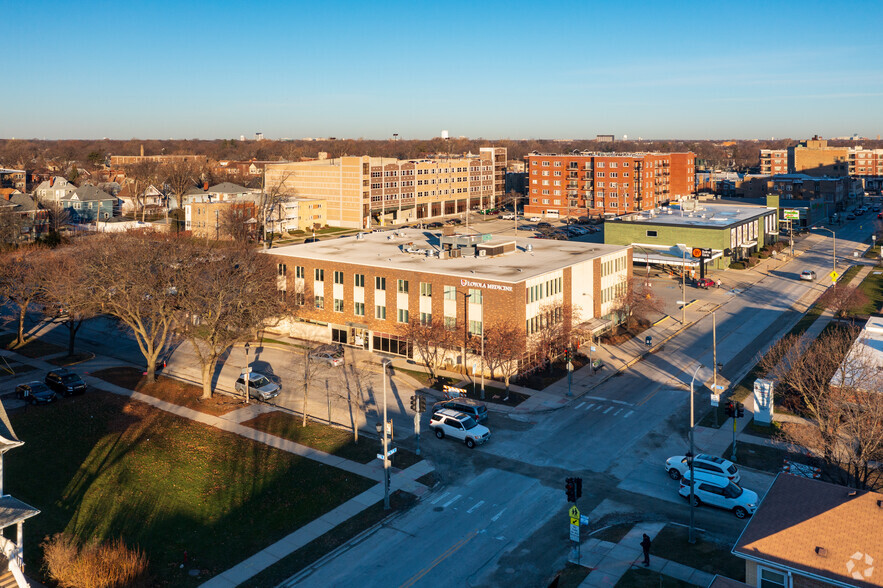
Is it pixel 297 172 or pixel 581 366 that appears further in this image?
pixel 297 172

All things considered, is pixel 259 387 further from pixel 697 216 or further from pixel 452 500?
pixel 697 216

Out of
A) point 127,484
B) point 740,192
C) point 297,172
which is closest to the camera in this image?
point 127,484

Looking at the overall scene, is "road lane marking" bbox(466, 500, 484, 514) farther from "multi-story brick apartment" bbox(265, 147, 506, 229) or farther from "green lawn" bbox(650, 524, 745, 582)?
"multi-story brick apartment" bbox(265, 147, 506, 229)

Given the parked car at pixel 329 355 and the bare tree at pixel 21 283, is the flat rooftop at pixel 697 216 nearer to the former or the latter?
the parked car at pixel 329 355

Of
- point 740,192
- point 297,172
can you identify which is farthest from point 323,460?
point 740,192

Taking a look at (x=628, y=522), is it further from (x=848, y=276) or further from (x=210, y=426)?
(x=848, y=276)

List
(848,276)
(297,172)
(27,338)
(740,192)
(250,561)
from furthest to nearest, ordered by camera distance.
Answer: (740,192) → (297,172) → (848,276) → (27,338) → (250,561)

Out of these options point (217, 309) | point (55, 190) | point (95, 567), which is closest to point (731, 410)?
point (95, 567)

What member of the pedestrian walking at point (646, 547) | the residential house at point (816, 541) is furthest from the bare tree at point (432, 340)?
the residential house at point (816, 541)
